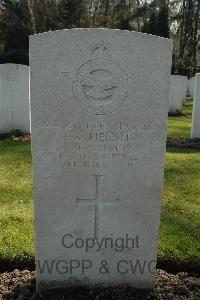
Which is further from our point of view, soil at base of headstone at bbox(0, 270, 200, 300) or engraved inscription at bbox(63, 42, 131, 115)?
soil at base of headstone at bbox(0, 270, 200, 300)

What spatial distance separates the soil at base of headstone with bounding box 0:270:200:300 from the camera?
3.29 metres

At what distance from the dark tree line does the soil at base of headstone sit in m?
24.1

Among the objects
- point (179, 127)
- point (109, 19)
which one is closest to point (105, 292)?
point (179, 127)

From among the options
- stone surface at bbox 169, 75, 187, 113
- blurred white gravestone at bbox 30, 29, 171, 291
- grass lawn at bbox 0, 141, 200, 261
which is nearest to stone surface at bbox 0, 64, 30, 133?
grass lawn at bbox 0, 141, 200, 261

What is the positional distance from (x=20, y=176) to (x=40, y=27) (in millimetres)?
23520

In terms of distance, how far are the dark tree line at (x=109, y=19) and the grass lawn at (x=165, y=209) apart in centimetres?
2059

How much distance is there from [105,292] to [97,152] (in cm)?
112

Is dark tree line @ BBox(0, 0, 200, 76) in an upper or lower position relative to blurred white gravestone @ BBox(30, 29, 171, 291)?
upper

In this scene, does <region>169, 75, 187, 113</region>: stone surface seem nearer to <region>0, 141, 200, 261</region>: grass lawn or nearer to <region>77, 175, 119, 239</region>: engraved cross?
<region>0, 141, 200, 261</region>: grass lawn

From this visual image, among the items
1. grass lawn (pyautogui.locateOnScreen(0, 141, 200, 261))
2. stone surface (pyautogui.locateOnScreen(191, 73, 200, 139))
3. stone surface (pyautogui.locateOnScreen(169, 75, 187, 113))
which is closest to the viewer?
grass lawn (pyautogui.locateOnScreen(0, 141, 200, 261))

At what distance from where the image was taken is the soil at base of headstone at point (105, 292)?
3.29 meters

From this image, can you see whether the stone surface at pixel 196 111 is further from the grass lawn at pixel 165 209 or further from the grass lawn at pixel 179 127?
the grass lawn at pixel 165 209

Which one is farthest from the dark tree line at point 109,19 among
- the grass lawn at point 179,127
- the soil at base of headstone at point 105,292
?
the soil at base of headstone at point 105,292

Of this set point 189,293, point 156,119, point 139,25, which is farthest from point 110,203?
point 139,25
